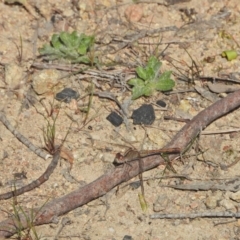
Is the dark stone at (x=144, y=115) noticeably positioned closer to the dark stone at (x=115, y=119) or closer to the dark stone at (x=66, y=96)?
the dark stone at (x=115, y=119)

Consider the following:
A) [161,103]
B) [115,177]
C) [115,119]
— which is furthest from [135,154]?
[161,103]

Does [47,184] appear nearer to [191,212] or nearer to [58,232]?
[58,232]

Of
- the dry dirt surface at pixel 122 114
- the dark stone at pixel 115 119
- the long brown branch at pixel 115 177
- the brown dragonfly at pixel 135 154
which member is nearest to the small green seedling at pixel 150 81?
the dry dirt surface at pixel 122 114

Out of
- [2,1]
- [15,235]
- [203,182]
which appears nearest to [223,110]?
[203,182]

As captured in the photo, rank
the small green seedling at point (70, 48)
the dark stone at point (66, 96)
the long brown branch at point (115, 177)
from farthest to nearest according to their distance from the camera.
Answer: the small green seedling at point (70, 48) → the dark stone at point (66, 96) → the long brown branch at point (115, 177)

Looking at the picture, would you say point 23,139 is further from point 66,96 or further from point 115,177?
point 115,177

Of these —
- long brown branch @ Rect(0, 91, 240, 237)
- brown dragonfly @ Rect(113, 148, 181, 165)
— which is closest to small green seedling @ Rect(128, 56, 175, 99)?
long brown branch @ Rect(0, 91, 240, 237)

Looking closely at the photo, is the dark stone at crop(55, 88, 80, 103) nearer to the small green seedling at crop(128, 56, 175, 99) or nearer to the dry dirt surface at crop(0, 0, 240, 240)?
the dry dirt surface at crop(0, 0, 240, 240)
